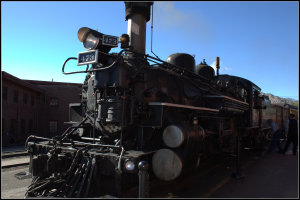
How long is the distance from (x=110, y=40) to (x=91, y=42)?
0.38 meters

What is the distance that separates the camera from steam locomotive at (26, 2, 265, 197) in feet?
13.3

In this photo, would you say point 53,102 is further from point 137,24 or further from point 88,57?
point 88,57

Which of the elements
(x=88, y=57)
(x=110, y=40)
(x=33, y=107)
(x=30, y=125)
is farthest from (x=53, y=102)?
(x=110, y=40)

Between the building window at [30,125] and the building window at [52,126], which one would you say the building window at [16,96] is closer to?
the building window at [30,125]

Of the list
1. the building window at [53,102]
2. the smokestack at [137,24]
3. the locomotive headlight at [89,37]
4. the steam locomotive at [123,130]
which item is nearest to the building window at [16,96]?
the building window at [53,102]

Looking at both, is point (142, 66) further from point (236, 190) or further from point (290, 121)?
point (290, 121)

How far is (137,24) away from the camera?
5.82 meters

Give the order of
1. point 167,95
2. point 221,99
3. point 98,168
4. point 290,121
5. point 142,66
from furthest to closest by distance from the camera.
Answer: point 290,121
point 221,99
point 167,95
point 142,66
point 98,168

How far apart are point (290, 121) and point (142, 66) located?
22.8ft

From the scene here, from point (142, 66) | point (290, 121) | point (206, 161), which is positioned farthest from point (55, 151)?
point (290, 121)

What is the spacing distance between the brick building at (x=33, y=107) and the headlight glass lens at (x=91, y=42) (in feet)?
46.6

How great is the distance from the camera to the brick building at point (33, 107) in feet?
56.6

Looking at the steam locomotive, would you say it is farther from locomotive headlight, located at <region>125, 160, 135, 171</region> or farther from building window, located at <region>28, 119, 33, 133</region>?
building window, located at <region>28, 119, 33, 133</region>

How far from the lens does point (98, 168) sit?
4078 millimetres
